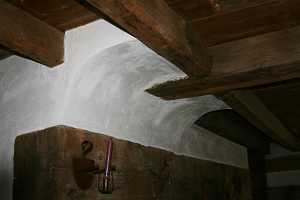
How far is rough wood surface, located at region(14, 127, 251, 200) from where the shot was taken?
1369 mm

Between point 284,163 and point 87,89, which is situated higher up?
point 87,89

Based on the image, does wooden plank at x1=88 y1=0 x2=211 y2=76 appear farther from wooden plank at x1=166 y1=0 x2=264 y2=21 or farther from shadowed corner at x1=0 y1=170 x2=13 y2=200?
shadowed corner at x1=0 y1=170 x2=13 y2=200

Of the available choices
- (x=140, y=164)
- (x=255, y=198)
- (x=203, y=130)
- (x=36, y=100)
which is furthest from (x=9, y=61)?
(x=255, y=198)

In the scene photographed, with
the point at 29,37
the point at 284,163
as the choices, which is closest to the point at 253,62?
the point at 29,37

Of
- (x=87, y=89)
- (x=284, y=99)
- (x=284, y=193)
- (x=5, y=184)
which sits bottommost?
(x=284, y=193)

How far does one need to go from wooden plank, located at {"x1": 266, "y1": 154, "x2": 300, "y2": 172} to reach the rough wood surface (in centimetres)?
209

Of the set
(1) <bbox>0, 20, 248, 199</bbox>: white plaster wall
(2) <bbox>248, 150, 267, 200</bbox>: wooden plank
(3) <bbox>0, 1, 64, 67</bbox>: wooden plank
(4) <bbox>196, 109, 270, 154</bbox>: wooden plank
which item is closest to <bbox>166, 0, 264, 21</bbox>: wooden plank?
(1) <bbox>0, 20, 248, 199</bbox>: white plaster wall

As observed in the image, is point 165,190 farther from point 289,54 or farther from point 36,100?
point 289,54

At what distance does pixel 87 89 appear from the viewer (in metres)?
1.50

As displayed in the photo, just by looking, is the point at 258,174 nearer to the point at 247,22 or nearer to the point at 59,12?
the point at 247,22

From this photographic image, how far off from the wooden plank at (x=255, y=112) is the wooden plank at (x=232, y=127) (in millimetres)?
279

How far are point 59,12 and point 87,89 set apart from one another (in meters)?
0.32

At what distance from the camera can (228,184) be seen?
2.73m

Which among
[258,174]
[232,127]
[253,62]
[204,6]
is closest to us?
[204,6]
